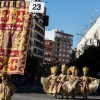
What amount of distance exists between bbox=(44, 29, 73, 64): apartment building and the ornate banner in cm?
13915

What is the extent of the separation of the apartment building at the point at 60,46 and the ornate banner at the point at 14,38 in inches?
5478

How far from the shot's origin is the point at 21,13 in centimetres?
1033

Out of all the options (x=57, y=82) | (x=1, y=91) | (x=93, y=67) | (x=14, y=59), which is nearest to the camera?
(x=1, y=91)

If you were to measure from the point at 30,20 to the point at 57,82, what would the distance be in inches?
359

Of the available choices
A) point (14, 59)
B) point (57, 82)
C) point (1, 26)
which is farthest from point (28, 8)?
point (57, 82)

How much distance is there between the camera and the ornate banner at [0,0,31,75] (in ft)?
33.6

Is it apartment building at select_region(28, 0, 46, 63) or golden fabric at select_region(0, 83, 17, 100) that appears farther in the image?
apartment building at select_region(28, 0, 46, 63)

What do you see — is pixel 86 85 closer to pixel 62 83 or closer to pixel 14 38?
pixel 62 83

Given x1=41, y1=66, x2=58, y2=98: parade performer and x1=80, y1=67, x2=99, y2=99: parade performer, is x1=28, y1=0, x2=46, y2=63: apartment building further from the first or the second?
x1=41, y1=66, x2=58, y2=98: parade performer

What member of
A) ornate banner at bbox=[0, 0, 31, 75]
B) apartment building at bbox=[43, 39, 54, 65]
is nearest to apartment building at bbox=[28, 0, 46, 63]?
apartment building at bbox=[43, 39, 54, 65]

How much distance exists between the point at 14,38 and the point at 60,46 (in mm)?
150723

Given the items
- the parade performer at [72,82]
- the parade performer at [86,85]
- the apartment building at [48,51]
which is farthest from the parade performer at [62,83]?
the apartment building at [48,51]

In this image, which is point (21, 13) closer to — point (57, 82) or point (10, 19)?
point (10, 19)

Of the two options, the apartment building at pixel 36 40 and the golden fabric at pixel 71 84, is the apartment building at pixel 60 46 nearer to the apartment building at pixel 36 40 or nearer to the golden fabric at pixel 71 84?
the apartment building at pixel 36 40
